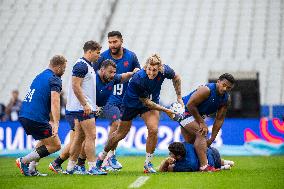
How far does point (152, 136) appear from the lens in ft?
45.9

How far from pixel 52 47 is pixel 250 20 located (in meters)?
8.35

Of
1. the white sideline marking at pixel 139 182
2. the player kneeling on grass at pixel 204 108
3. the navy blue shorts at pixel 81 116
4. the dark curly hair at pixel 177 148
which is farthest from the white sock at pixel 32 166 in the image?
the player kneeling on grass at pixel 204 108

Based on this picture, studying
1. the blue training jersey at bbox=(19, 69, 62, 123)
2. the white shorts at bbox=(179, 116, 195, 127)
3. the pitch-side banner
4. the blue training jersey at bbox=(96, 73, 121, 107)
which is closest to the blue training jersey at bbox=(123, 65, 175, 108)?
the blue training jersey at bbox=(96, 73, 121, 107)

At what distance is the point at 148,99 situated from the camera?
13898 millimetres

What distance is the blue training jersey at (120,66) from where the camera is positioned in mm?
15289

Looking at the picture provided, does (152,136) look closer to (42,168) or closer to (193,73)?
(42,168)

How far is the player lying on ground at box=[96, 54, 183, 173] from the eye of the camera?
13719mm

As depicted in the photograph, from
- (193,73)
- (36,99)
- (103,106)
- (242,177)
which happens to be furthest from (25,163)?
(193,73)

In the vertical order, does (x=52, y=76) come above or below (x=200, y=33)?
below

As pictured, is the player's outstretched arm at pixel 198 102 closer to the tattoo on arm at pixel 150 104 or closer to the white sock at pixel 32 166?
the tattoo on arm at pixel 150 104

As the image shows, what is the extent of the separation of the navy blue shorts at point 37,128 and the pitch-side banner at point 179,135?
8959 mm

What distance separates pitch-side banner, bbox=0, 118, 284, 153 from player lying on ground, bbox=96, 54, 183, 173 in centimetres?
786

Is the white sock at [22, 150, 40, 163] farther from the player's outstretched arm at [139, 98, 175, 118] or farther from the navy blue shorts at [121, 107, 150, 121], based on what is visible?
the player's outstretched arm at [139, 98, 175, 118]

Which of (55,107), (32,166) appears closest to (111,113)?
(32,166)
